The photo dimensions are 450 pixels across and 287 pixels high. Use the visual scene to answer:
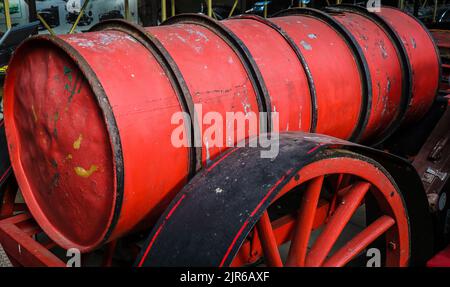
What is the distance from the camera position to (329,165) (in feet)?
6.42

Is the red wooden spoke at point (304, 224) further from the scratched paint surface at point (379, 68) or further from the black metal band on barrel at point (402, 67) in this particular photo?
the black metal band on barrel at point (402, 67)

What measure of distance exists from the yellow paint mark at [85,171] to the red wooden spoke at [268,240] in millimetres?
719

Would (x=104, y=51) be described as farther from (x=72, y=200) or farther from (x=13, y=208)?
(x=13, y=208)

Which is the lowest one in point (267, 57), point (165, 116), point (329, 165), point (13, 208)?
point (13, 208)

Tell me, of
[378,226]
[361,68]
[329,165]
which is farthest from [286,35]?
[378,226]

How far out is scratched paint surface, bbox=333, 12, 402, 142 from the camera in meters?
2.86

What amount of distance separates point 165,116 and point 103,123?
0.27 m

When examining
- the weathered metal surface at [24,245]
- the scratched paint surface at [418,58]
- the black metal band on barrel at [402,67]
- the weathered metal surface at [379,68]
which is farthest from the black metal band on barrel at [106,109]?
the scratched paint surface at [418,58]

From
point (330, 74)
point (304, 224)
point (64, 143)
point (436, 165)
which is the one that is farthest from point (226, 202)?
point (436, 165)

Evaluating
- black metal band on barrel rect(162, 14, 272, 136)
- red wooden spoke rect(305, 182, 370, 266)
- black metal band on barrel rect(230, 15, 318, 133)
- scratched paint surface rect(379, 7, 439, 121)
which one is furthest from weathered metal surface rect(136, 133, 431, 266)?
scratched paint surface rect(379, 7, 439, 121)

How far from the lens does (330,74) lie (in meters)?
2.61

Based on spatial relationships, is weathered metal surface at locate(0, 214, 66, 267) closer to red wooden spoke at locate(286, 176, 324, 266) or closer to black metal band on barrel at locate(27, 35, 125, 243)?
black metal band on barrel at locate(27, 35, 125, 243)

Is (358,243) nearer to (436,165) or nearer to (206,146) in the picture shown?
(206,146)

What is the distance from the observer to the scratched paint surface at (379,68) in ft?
9.37
